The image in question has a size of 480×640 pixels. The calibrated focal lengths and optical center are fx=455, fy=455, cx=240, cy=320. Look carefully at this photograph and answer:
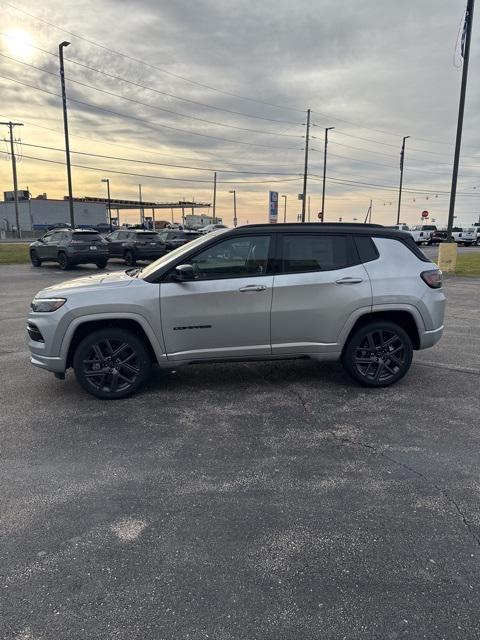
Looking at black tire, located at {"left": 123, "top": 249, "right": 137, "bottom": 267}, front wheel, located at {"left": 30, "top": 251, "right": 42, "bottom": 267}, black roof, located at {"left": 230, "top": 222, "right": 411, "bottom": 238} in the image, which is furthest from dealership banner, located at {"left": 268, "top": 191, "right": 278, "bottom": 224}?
black roof, located at {"left": 230, "top": 222, "right": 411, "bottom": 238}

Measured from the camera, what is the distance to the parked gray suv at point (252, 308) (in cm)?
461

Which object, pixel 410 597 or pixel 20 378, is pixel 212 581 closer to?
pixel 410 597

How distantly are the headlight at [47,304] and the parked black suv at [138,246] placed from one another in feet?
54.8

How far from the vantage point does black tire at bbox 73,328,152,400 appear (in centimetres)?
465

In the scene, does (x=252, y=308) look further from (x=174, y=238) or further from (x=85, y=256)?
(x=174, y=238)

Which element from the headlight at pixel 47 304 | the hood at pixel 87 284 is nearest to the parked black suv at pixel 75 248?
the hood at pixel 87 284

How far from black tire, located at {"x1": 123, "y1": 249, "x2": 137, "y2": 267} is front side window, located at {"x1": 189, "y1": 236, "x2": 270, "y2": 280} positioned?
56.0 ft

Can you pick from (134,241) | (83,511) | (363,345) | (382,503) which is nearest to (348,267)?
(363,345)

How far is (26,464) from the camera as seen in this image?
11.6ft

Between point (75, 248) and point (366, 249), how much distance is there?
15.9 meters

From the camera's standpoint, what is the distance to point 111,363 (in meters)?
4.71

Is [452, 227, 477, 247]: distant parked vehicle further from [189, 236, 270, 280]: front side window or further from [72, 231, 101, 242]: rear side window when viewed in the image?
[189, 236, 270, 280]: front side window

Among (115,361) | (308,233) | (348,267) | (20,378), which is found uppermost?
(308,233)

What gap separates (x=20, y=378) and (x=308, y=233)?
3.83 m
